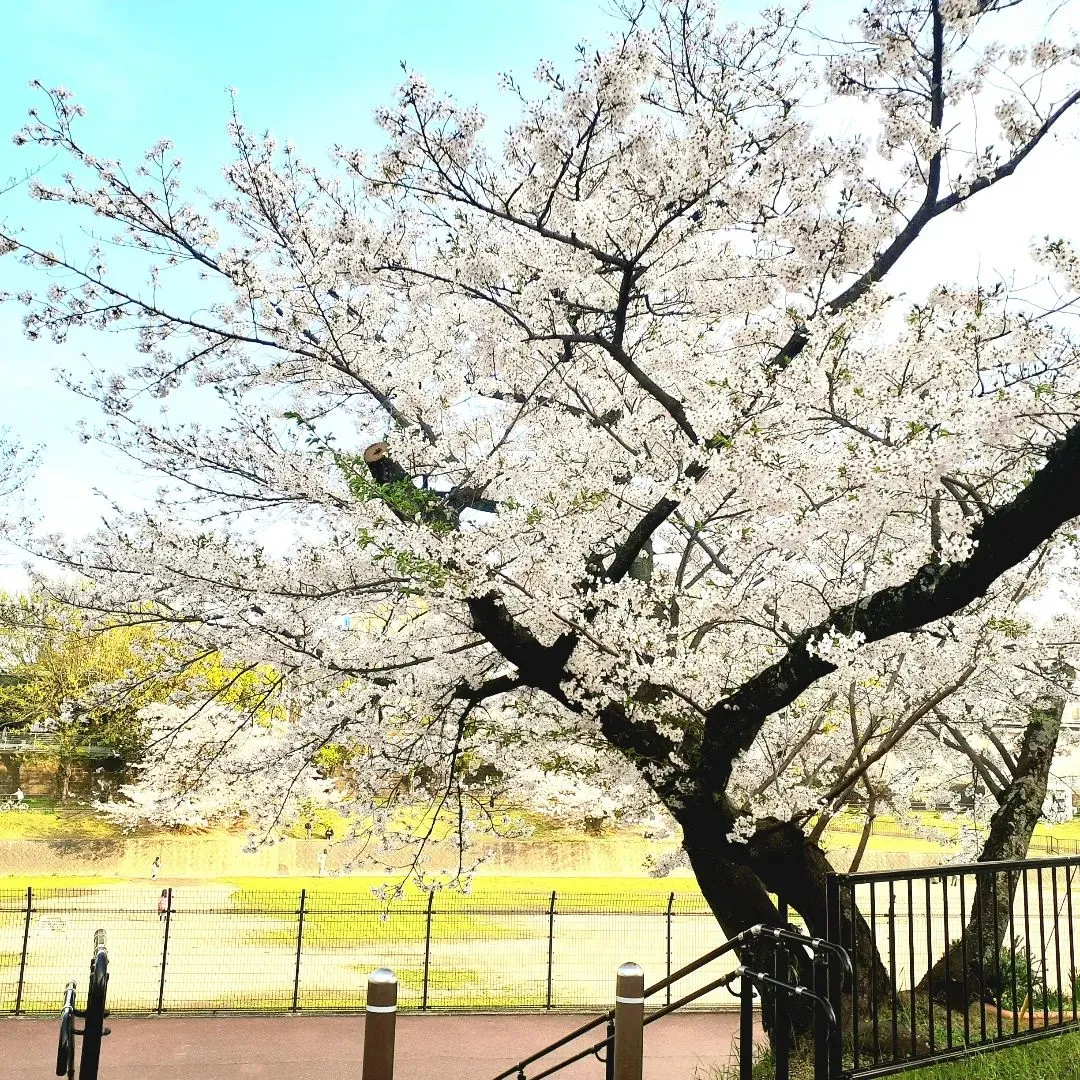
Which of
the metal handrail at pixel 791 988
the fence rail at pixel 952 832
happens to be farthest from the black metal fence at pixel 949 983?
the fence rail at pixel 952 832

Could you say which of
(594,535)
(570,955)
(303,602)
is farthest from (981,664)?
(570,955)

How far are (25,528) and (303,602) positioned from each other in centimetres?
267

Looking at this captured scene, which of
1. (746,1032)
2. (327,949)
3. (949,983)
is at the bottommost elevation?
(327,949)

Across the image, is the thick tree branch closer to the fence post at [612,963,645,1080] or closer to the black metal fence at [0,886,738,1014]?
the fence post at [612,963,645,1080]

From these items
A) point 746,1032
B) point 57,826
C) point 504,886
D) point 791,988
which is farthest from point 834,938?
point 57,826

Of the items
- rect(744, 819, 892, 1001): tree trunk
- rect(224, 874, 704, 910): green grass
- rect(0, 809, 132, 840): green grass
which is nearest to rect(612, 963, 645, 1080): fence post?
rect(744, 819, 892, 1001): tree trunk

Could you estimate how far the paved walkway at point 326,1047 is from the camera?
34.0ft

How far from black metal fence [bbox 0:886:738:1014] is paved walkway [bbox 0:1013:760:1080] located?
0.66m

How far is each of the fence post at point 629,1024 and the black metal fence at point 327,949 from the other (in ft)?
33.3

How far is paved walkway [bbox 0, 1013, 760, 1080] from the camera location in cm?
1036

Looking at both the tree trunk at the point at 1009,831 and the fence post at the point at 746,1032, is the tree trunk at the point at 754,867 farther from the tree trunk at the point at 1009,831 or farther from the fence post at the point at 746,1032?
the fence post at the point at 746,1032

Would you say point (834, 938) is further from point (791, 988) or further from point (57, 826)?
point (57, 826)

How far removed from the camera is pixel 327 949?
60.3 feet

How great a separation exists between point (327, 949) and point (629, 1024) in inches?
634
